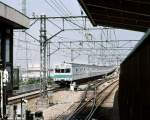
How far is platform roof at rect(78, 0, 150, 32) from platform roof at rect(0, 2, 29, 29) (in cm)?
239

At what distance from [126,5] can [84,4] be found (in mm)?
1625

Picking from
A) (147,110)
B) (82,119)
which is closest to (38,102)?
(82,119)

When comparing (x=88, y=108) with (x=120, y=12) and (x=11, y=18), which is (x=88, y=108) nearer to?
(x=120, y=12)

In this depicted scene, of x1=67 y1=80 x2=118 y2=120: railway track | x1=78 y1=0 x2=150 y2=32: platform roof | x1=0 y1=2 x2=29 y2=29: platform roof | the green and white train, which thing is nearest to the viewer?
x1=78 y1=0 x2=150 y2=32: platform roof

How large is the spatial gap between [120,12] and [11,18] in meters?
3.68

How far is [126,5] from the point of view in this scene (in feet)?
45.1

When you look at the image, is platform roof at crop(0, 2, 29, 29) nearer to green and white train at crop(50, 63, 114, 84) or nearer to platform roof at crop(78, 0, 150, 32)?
platform roof at crop(78, 0, 150, 32)

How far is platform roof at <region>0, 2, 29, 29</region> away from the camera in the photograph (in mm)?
14672

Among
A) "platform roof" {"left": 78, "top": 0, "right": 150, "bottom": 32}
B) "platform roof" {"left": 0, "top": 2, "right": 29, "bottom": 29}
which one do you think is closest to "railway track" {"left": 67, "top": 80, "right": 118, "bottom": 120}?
"platform roof" {"left": 78, "top": 0, "right": 150, "bottom": 32}

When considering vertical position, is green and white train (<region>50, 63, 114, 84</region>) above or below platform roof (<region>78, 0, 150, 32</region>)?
below

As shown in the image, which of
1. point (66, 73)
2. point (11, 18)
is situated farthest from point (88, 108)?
point (66, 73)

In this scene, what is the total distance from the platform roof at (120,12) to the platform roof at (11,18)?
7.85ft

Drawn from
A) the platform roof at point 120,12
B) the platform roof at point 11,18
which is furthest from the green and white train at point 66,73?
the platform roof at point 11,18

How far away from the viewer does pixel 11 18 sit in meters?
15.4
